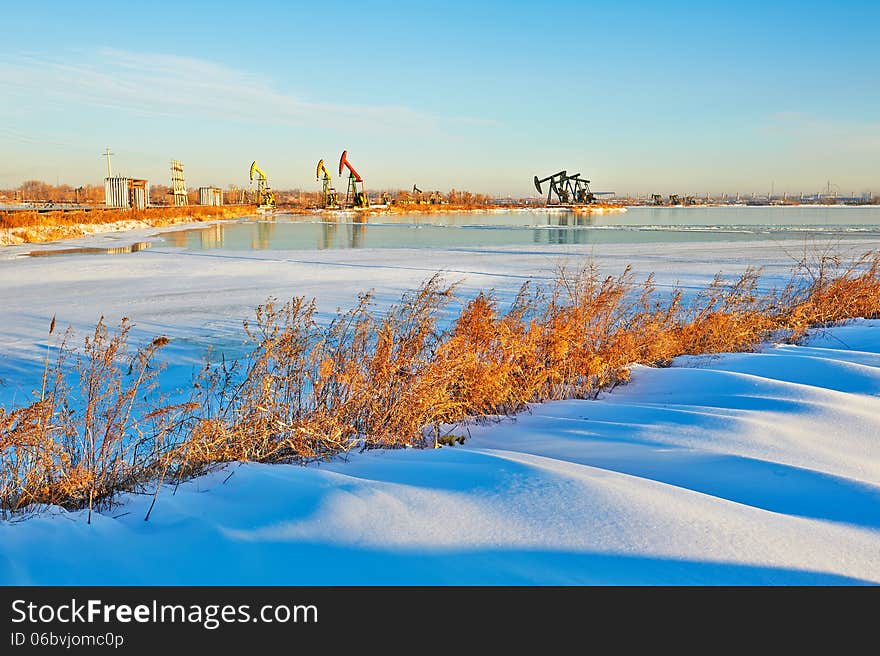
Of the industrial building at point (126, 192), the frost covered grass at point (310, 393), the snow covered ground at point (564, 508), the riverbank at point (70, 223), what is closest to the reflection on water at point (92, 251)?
the riverbank at point (70, 223)

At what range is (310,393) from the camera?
527 cm

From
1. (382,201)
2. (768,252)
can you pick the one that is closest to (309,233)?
(768,252)

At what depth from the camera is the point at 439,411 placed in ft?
15.5

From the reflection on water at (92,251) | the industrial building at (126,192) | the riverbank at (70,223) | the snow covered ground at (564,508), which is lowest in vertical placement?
the snow covered ground at (564,508)

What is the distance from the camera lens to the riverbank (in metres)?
24.1

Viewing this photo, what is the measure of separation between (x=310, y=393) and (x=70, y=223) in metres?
28.6

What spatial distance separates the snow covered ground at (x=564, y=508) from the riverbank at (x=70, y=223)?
2168 cm

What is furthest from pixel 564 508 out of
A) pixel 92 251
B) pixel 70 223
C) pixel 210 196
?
pixel 210 196

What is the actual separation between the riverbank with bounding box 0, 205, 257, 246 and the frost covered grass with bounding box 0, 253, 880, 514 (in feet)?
67.2

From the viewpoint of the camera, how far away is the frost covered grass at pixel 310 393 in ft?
11.7

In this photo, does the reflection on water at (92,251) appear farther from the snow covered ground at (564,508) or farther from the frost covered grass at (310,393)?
the snow covered ground at (564,508)

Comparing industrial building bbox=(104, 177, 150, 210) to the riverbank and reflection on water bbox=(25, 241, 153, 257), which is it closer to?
the riverbank
